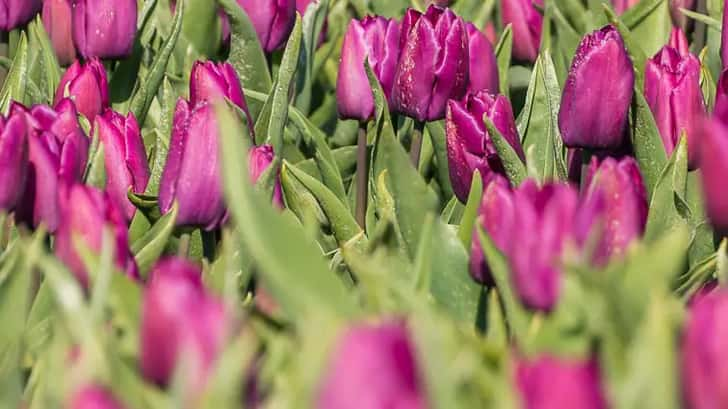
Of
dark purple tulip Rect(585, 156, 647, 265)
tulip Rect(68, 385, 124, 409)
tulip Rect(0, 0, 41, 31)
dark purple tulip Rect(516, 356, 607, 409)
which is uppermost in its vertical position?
dark purple tulip Rect(516, 356, 607, 409)

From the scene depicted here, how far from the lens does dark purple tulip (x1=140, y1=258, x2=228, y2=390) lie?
1.02 m

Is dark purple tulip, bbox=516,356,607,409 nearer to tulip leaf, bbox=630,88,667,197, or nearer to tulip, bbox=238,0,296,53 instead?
tulip leaf, bbox=630,88,667,197

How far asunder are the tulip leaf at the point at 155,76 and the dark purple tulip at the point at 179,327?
1334 millimetres

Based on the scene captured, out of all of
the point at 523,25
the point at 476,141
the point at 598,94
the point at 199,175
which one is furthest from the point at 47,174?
the point at 523,25


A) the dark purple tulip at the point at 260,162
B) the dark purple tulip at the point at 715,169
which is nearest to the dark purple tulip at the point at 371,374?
the dark purple tulip at the point at 715,169

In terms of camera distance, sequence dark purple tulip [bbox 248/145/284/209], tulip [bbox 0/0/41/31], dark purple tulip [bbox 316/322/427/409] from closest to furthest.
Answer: dark purple tulip [bbox 316/322/427/409] < dark purple tulip [bbox 248/145/284/209] < tulip [bbox 0/0/41/31]

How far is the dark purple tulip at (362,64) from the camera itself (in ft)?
7.72

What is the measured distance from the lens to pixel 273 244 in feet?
3.71

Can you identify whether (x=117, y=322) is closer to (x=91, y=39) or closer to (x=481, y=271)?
(x=481, y=271)

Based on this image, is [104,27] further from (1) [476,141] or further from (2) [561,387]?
(2) [561,387]

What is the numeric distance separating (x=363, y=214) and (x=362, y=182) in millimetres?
45

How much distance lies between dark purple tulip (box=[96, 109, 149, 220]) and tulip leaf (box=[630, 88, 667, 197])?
2.08 ft

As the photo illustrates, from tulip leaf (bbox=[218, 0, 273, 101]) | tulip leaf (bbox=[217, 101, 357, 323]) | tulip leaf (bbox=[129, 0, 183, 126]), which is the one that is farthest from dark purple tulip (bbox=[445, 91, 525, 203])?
tulip leaf (bbox=[217, 101, 357, 323])

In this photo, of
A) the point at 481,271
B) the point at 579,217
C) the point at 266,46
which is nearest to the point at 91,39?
the point at 266,46
